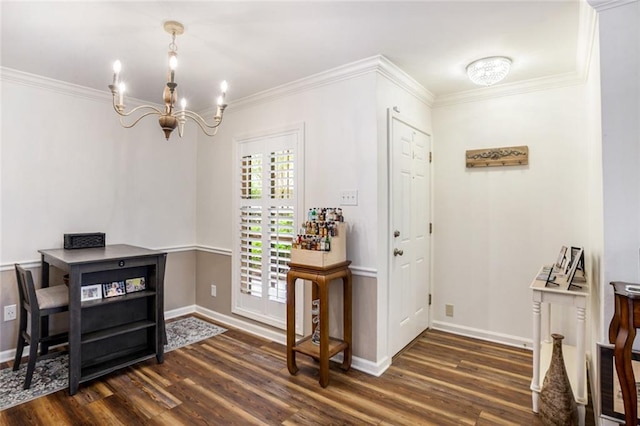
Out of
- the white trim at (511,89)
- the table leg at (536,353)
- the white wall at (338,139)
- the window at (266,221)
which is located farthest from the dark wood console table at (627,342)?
the window at (266,221)

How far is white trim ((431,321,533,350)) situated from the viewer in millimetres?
3119

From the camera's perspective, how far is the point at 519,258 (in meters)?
3.13

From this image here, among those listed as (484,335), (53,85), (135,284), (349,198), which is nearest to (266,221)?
(349,198)

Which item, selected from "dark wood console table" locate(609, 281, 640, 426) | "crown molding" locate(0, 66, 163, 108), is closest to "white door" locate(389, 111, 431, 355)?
"dark wood console table" locate(609, 281, 640, 426)

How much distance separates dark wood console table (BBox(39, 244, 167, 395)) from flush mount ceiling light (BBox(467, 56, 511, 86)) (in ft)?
9.41

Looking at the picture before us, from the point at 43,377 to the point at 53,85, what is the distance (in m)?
2.42

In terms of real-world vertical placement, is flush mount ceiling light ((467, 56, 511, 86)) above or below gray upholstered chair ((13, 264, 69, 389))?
above

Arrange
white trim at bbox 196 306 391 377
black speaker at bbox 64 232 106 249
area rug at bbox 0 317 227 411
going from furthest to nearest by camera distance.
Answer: black speaker at bbox 64 232 106 249
white trim at bbox 196 306 391 377
area rug at bbox 0 317 227 411

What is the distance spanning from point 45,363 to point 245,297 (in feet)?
5.50

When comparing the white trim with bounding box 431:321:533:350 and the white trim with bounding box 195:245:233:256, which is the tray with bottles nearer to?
the white trim with bounding box 195:245:233:256

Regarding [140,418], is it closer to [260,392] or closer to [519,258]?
[260,392]

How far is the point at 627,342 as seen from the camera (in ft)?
4.63

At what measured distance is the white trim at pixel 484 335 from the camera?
3.12m

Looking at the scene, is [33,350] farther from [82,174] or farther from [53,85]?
[53,85]
